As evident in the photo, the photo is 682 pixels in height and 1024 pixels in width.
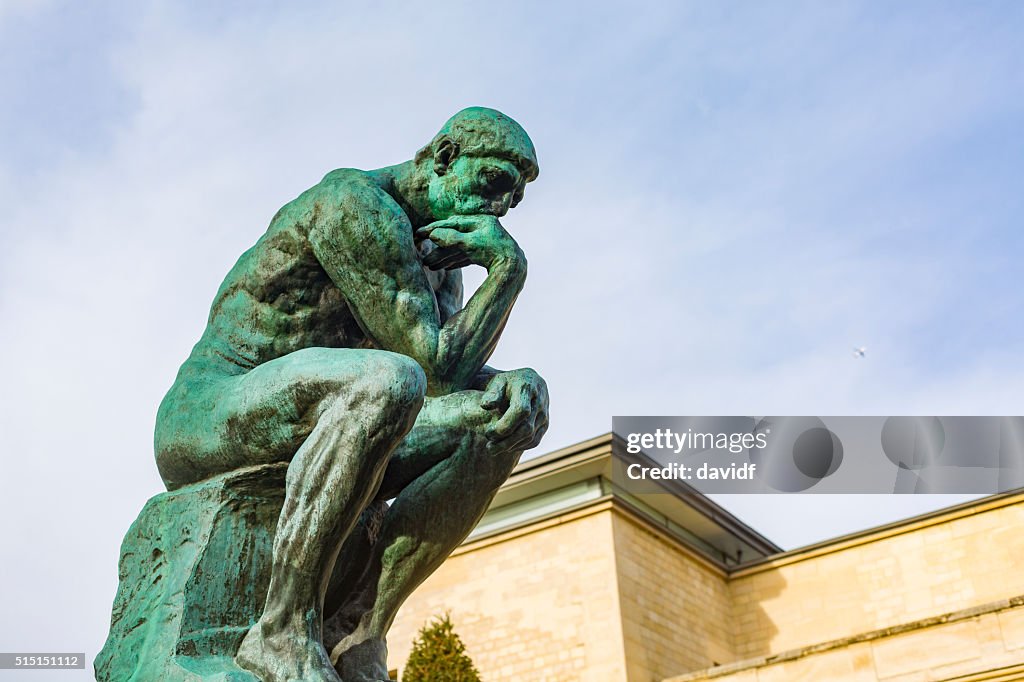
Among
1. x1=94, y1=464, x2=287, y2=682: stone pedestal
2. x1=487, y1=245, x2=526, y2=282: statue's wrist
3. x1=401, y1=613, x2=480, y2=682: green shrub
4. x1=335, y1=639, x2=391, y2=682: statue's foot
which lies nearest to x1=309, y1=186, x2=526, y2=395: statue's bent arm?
x1=487, y1=245, x2=526, y2=282: statue's wrist

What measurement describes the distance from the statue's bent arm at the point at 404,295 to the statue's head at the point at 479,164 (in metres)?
0.19

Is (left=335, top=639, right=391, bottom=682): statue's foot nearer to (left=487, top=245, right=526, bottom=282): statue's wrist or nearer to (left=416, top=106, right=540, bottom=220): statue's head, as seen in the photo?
(left=487, top=245, right=526, bottom=282): statue's wrist

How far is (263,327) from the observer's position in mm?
3053

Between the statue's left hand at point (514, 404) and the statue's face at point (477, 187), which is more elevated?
the statue's face at point (477, 187)

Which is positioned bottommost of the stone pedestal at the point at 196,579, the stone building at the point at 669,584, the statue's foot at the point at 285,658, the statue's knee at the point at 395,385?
the statue's foot at the point at 285,658

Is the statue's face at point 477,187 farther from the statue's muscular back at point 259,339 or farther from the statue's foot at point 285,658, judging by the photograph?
the statue's foot at point 285,658

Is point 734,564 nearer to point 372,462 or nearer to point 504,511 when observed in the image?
point 504,511

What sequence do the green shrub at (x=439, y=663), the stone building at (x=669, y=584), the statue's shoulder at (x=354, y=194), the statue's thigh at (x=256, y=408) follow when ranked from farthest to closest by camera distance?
the stone building at (x=669, y=584)
the green shrub at (x=439, y=663)
the statue's shoulder at (x=354, y=194)
the statue's thigh at (x=256, y=408)

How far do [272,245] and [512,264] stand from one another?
0.67m

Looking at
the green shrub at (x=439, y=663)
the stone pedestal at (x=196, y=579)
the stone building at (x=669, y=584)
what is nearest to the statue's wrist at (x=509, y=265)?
the stone pedestal at (x=196, y=579)

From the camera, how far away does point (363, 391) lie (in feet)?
8.34

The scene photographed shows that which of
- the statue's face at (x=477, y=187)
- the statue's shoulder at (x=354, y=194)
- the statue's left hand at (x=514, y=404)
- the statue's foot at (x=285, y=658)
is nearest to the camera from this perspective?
the statue's foot at (x=285, y=658)

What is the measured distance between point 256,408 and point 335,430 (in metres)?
0.26

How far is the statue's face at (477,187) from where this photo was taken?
299 centimetres
